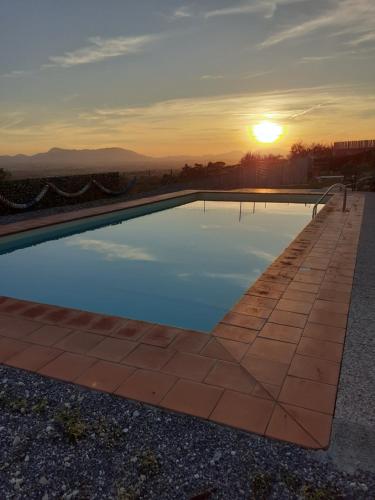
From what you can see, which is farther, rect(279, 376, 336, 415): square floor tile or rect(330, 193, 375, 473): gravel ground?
rect(279, 376, 336, 415): square floor tile

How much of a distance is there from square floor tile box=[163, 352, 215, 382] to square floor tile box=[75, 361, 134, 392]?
14.2 inches

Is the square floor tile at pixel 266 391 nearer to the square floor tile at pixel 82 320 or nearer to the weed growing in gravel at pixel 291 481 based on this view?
the weed growing in gravel at pixel 291 481

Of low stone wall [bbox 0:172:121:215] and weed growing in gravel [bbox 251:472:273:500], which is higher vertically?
low stone wall [bbox 0:172:121:215]

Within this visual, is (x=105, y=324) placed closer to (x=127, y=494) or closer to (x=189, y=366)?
(x=189, y=366)

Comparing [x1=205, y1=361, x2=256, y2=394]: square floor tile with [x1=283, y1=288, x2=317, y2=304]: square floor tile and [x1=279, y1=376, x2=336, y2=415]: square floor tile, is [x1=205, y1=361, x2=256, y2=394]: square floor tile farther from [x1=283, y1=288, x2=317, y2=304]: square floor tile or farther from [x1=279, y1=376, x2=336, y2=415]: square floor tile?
[x1=283, y1=288, x2=317, y2=304]: square floor tile

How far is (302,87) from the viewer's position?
14422 millimetres

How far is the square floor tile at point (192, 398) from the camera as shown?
8.44ft

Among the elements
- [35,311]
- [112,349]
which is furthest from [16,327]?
[112,349]

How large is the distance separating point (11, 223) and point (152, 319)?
6.88m

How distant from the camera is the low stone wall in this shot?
37.7ft

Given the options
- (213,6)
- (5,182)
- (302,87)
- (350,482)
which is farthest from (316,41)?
(350,482)

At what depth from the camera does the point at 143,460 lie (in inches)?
85.4

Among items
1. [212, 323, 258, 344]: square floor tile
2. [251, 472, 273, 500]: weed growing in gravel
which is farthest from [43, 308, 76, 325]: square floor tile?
[251, 472, 273, 500]: weed growing in gravel

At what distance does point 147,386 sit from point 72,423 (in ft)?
2.03
